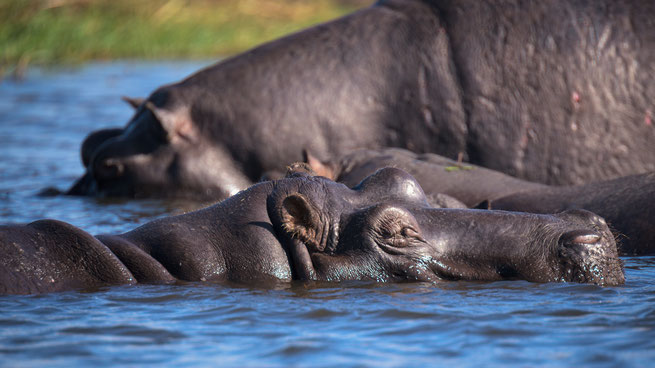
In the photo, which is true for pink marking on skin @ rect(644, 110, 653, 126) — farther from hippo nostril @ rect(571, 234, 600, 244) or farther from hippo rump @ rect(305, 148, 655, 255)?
hippo nostril @ rect(571, 234, 600, 244)

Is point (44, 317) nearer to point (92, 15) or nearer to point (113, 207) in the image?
point (113, 207)

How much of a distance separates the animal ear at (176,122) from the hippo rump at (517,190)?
121 cm

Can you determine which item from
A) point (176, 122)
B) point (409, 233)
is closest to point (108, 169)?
point (176, 122)

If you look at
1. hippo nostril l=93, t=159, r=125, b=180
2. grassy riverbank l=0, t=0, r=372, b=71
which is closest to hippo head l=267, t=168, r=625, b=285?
hippo nostril l=93, t=159, r=125, b=180

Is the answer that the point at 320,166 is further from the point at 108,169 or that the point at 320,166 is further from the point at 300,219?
the point at 300,219

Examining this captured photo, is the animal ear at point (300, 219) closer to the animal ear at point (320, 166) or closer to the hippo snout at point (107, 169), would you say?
the animal ear at point (320, 166)

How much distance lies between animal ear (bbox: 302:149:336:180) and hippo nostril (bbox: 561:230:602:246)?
274 cm

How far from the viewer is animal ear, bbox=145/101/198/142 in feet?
24.6

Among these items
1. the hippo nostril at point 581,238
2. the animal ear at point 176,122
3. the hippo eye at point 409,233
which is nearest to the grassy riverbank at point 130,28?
the animal ear at point 176,122

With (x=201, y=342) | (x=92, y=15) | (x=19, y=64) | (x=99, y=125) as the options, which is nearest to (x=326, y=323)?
(x=201, y=342)

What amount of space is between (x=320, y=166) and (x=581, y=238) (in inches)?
113

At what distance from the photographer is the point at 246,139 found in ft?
24.8

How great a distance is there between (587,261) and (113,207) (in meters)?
4.19

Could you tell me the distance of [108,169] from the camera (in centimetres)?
798
